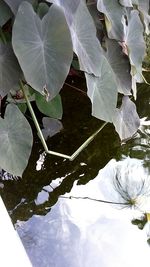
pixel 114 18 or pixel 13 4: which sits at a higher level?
pixel 13 4

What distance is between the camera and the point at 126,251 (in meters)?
1.35

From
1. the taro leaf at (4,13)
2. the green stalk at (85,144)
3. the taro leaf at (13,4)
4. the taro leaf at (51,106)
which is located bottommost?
the green stalk at (85,144)

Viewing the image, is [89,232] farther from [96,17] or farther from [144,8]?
[144,8]

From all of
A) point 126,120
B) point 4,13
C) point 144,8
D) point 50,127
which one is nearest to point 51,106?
point 50,127

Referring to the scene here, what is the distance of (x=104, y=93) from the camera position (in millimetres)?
1370

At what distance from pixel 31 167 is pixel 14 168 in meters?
0.31

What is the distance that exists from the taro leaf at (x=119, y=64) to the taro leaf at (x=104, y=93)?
0.11 metres

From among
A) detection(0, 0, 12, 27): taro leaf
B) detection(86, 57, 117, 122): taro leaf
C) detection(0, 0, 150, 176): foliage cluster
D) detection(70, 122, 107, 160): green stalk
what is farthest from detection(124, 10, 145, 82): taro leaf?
detection(0, 0, 12, 27): taro leaf

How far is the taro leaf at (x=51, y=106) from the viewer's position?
1.50 metres

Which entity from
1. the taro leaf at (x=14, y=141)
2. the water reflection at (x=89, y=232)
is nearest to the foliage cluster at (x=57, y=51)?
the taro leaf at (x=14, y=141)

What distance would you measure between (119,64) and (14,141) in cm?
47

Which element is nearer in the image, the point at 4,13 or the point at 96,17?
the point at 4,13

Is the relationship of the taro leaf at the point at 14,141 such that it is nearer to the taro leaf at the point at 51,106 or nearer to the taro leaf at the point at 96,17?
the taro leaf at the point at 51,106

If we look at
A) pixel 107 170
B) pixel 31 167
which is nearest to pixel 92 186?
pixel 107 170
